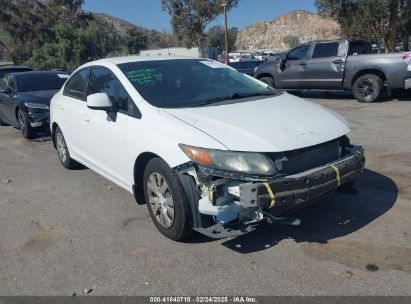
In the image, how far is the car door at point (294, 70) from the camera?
12.8 meters

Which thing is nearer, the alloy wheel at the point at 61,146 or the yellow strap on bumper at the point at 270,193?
the yellow strap on bumper at the point at 270,193

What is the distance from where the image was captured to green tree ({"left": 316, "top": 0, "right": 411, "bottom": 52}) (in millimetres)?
19686

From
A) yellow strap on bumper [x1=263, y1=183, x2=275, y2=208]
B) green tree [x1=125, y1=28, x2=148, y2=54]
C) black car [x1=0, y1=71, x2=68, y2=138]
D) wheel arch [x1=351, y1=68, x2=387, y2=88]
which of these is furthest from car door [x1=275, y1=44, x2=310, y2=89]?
green tree [x1=125, y1=28, x2=148, y2=54]

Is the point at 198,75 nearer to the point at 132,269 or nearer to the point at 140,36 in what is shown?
the point at 132,269

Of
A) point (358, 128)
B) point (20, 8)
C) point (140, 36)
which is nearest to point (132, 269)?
point (358, 128)

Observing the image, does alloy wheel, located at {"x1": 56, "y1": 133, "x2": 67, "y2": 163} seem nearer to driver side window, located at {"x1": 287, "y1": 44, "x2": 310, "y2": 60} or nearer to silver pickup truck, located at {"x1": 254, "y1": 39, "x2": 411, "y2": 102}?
silver pickup truck, located at {"x1": 254, "y1": 39, "x2": 411, "y2": 102}

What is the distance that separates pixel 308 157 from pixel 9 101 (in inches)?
328

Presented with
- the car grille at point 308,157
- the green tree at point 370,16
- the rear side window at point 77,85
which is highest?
the green tree at point 370,16

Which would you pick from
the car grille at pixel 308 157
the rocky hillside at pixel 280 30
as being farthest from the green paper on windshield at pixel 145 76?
the rocky hillside at pixel 280 30

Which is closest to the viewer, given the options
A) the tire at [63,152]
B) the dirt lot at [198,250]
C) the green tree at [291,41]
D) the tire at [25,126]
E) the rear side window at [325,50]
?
the dirt lot at [198,250]

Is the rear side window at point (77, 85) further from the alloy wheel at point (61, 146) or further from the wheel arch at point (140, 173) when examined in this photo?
the wheel arch at point (140, 173)

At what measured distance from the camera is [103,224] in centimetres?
437

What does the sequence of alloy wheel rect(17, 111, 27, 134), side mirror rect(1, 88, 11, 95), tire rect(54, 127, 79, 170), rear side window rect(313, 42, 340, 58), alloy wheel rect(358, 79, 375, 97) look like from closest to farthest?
tire rect(54, 127, 79, 170) < alloy wheel rect(17, 111, 27, 134) < side mirror rect(1, 88, 11, 95) < alloy wheel rect(358, 79, 375, 97) < rear side window rect(313, 42, 340, 58)

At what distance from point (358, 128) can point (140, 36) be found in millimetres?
59982
